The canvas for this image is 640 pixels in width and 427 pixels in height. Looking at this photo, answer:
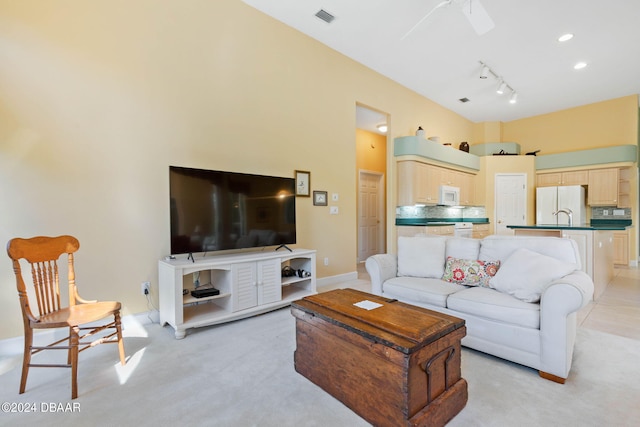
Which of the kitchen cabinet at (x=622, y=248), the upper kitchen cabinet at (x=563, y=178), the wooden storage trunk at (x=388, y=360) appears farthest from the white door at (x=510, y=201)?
the wooden storage trunk at (x=388, y=360)

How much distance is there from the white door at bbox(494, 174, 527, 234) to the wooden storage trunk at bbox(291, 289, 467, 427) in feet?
21.5

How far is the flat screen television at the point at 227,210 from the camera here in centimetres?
279

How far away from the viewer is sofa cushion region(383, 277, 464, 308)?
2.46 meters

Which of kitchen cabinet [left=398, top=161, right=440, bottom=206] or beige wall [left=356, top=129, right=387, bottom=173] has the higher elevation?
beige wall [left=356, top=129, right=387, bottom=173]

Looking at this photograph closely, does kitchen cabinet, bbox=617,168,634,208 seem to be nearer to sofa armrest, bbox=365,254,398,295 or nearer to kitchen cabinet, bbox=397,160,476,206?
kitchen cabinet, bbox=397,160,476,206

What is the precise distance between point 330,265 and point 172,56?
10.6ft

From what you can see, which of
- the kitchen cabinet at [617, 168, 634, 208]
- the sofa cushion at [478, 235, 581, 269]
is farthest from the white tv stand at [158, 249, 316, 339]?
the kitchen cabinet at [617, 168, 634, 208]

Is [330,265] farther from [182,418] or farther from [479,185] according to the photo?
[479,185]

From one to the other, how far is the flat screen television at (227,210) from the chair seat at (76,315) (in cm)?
77

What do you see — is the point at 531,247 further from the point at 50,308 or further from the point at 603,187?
the point at 603,187

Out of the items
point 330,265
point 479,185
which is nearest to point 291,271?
point 330,265

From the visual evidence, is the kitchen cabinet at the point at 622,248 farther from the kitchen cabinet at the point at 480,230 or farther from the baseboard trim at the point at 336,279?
the baseboard trim at the point at 336,279

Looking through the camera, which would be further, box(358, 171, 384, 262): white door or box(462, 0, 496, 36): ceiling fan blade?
box(358, 171, 384, 262): white door

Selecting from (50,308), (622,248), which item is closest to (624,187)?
(622,248)
